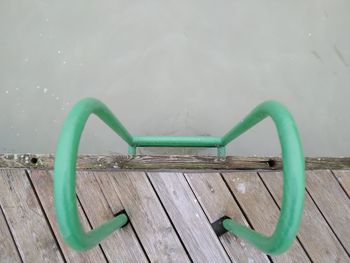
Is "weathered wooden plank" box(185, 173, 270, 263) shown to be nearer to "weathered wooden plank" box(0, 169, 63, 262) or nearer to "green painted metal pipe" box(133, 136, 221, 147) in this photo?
"green painted metal pipe" box(133, 136, 221, 147)

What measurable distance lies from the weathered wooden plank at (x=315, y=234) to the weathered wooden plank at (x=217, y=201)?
4.5 inches

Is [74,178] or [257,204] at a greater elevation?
[74,178]

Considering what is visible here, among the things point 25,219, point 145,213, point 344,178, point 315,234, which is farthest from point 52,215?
point 344,178

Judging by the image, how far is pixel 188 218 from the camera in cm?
106

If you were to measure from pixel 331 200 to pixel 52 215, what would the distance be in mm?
775

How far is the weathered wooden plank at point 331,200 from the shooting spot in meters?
1.07

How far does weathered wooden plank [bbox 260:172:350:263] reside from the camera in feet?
3.45

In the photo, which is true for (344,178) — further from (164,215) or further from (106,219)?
(106,219)

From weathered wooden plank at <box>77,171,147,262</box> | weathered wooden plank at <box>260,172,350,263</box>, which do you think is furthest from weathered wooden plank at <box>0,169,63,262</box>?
weathered wooden plank at <box>260,172,350,263</box>

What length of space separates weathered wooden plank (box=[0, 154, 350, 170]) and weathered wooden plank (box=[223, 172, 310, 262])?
3cm

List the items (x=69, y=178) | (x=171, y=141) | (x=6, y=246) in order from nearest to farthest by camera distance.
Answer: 1. (x=69, y=178)
2. (x=6, y=246)
3. (x=171, y=141)

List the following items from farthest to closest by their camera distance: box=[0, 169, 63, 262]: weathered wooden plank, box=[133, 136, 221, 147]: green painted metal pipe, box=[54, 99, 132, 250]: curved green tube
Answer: box=[133, 136, 221, 147]: green painted metal pipe, box=[0, 169, 63, 262]: weathered wooden plank, box=[54, 99, 132, 250]: curved green tube

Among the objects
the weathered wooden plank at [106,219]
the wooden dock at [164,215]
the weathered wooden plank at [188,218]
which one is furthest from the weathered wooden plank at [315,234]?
the weathered wooden plank at [106,219]

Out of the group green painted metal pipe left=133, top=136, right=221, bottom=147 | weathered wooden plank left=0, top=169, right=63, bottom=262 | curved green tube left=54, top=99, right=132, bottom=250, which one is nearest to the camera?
curved green tube left=54, top=99, right=132, bottom=250
